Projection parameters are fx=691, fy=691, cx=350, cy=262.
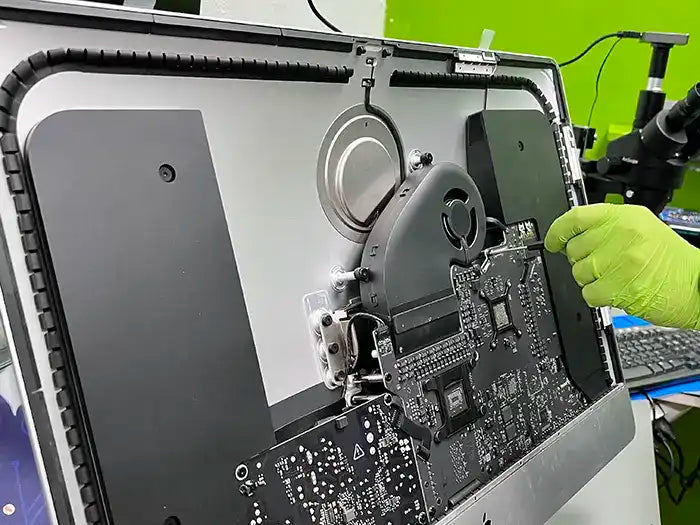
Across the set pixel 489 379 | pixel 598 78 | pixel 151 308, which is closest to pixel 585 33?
pixel 598 78

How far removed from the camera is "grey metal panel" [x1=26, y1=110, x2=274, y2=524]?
47 centimetres

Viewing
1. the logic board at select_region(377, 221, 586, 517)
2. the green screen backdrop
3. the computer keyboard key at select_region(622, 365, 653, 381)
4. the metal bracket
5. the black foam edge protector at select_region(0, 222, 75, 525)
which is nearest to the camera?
the black foam edge protector at select_region(0, 222, 75, 525)

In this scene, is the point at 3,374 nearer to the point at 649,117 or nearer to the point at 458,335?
the point at 458,335

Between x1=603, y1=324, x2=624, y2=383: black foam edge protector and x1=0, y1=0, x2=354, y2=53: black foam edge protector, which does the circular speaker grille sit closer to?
x1=0, y1=0, x2=354, y2=53: black foam edge protector

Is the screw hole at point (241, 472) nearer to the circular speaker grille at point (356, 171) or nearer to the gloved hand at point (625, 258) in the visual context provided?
the circular speaker grille at point (356, 171)

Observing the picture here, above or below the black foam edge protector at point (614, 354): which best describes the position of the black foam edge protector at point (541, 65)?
above

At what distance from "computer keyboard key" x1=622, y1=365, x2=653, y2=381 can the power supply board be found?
340 millimetres

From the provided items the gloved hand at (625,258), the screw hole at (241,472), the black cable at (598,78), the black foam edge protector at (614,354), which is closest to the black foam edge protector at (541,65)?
the gloved hand at (625,258)

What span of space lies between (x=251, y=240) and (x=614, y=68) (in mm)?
1626

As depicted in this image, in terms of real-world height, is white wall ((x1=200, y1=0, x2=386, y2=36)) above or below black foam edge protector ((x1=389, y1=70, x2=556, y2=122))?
above

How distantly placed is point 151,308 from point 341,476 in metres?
0.23

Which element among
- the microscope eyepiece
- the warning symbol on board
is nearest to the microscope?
the microscope eyepiece

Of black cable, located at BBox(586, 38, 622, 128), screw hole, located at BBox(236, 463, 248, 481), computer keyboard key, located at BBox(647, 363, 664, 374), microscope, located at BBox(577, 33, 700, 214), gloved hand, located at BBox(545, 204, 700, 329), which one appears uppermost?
black cable, located at BBox(586, 38, 622, 128)

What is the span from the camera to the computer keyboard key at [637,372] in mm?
1244
